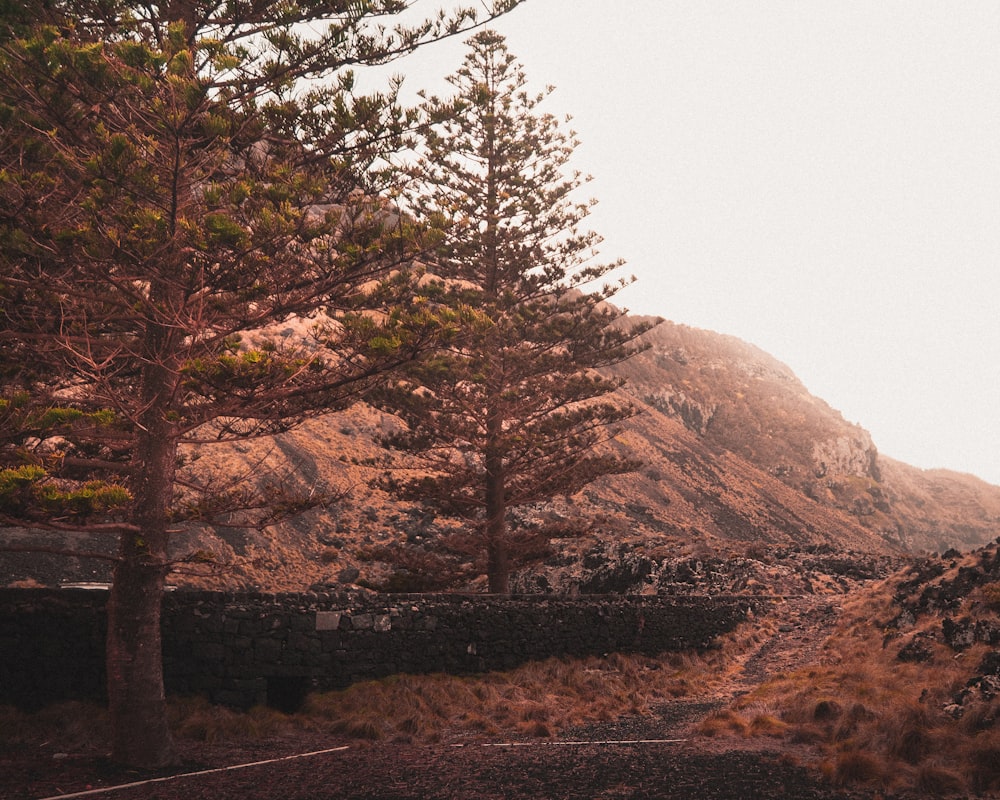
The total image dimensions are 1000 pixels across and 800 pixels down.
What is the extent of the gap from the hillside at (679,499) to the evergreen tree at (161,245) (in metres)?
1.30

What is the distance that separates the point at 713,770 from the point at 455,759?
2.71m

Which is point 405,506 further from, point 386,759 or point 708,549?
point 386,759

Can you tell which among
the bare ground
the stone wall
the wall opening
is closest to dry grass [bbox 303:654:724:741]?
the wall opening

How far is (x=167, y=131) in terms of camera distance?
6367mm

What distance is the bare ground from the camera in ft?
20.5

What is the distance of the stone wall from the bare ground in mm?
1409

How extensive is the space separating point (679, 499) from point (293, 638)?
4050 centimetres

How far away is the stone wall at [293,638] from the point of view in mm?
8797

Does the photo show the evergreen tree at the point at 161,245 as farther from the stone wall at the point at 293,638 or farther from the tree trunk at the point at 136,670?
the stone wall at the point at 293,638

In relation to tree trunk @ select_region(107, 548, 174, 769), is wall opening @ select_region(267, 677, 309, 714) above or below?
below

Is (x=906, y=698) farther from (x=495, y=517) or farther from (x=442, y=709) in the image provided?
(x=495, y=517)

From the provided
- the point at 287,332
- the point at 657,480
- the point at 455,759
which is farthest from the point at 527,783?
the point at 657,480

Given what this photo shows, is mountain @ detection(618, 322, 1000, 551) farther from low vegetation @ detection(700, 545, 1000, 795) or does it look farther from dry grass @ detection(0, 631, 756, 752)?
dry grass @ detection(0, 631, 756, 752)

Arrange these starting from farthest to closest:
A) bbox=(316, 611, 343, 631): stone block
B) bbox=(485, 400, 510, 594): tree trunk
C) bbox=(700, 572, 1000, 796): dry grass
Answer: bbox=(485, 400, 510, 594): tree trunk → bbox=(316, 611, 343, 631): stone block → bbox=(700, 572, 1000, 796): dry grass
